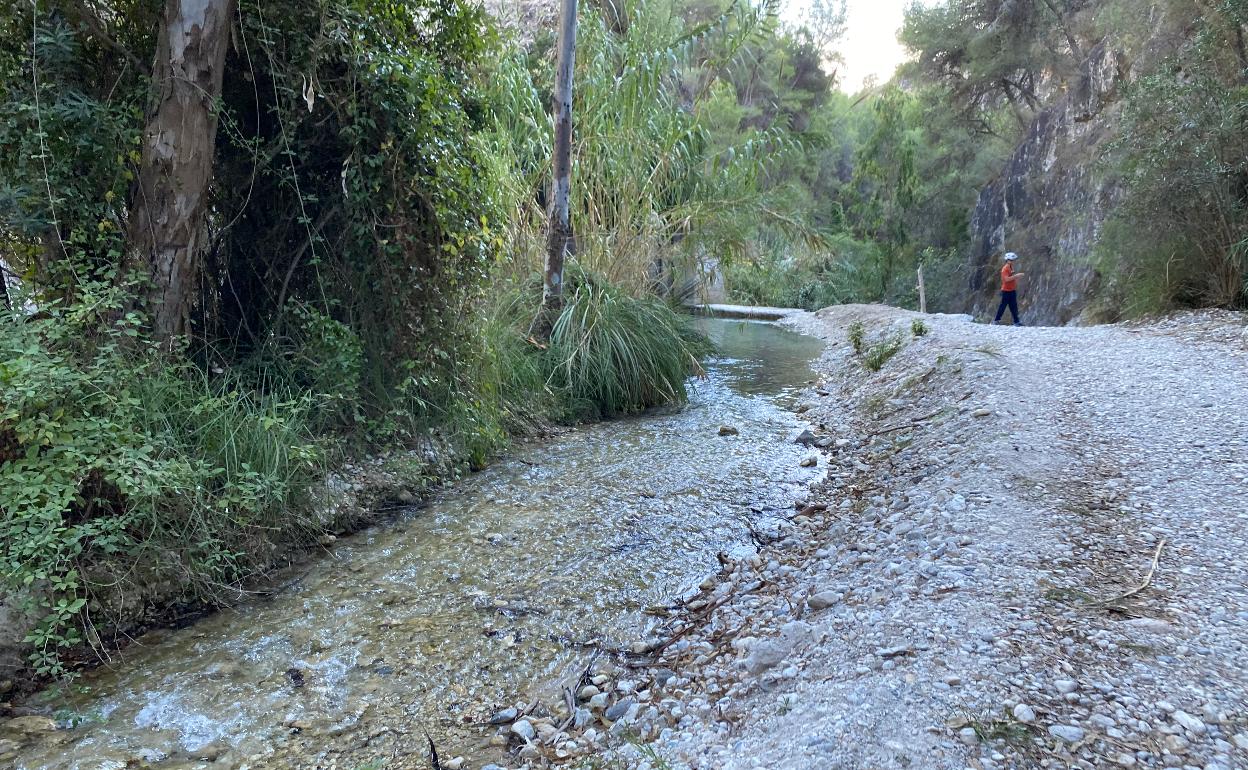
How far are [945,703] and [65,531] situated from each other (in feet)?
9.12

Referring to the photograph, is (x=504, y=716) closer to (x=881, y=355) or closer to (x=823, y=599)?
(x=823, y=599)

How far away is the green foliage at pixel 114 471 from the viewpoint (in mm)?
2312

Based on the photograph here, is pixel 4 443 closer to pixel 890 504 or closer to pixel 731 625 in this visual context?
pixel 731 625

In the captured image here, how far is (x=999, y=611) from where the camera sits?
225 centimetres

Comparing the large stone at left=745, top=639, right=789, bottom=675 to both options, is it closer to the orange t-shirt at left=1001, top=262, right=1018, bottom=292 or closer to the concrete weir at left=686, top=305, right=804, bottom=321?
the concrete weir at left=686, top=305, right=804, bottom=321

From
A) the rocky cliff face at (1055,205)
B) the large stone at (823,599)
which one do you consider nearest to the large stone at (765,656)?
the large stone at (823,599)

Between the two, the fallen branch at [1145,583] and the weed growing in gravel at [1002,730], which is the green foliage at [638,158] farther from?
the weed growing in gravel at [1002,730]

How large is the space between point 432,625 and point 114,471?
1.28m

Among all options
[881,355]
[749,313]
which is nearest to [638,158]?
[881,355]

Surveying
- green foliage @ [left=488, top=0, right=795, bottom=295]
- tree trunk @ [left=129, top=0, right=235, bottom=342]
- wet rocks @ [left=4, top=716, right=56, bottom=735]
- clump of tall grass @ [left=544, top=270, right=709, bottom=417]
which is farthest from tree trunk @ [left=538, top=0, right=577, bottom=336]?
wet rocks @ [left=4, top=716, right=56, bottom=735]

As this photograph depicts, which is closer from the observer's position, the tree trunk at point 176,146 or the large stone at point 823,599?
the large stone at point 823,599

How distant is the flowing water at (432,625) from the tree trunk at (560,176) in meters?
1.87

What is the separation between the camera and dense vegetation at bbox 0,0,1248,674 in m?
2.60

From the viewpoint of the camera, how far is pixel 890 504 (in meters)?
3.68
